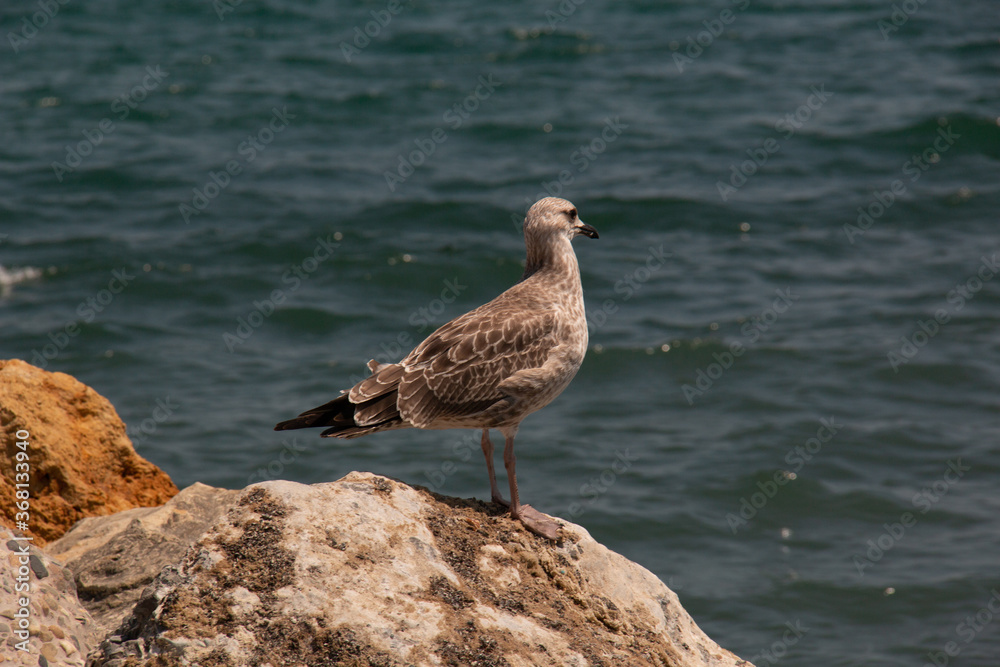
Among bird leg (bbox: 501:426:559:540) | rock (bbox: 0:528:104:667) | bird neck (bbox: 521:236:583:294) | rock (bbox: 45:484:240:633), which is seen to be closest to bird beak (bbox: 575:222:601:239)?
bird neck (bbox: 521:236:583:294)

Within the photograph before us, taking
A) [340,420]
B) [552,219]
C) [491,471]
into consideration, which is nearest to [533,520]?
[491,471]

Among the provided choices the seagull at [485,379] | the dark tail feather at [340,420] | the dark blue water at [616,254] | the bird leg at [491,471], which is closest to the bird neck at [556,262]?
the seagull at [485,379]

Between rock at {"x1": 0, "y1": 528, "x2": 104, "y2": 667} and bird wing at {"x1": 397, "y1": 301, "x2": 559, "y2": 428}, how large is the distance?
6.24 ft

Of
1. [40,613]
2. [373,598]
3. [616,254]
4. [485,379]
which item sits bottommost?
[616,254]

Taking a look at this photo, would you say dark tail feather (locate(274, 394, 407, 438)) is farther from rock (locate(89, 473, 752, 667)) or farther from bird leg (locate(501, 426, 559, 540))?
bird leg (locate(501, 426, 559, 540))

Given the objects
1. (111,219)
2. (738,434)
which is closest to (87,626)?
(738,434)

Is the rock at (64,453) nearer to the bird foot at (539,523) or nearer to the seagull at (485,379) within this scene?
the seagull at (485,379)

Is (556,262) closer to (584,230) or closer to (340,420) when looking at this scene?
(584,230)

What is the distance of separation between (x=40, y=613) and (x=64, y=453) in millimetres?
1968

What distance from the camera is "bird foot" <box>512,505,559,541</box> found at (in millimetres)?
5090

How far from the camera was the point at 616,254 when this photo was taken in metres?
14.9

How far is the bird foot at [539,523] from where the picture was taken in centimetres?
509

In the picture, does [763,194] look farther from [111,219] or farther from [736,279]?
[111,219]

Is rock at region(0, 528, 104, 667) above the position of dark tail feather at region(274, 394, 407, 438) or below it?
below
